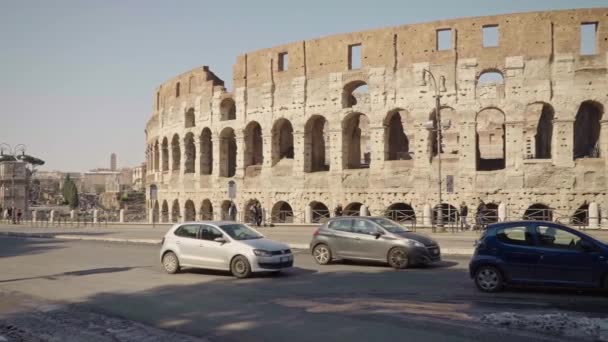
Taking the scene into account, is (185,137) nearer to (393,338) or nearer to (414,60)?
(414,60)

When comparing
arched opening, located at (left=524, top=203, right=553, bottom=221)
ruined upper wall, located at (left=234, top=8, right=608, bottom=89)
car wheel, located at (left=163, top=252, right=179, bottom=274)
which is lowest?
car wheel, located at (left=163, top=252, right=179, bottom=274)

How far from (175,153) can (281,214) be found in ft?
53.0

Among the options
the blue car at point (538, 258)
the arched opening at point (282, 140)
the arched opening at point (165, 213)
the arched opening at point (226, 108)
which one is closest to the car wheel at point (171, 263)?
the blue car at point (538, 258)

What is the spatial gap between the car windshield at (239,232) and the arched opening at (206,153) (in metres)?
32.2

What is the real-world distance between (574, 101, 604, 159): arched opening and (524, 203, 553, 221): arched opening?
17.6 feet

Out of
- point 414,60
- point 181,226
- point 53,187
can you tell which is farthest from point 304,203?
point 53,187

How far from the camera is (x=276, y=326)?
8539mm

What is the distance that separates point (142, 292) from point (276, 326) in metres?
4.50

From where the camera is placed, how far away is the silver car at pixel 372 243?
14.8 meters

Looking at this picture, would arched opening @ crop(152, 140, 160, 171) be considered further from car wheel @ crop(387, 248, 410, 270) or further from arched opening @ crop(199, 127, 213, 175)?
car wheel @ crop(387, 248, 410, 270)

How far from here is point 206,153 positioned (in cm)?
4706

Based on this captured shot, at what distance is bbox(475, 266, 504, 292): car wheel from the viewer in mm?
11008

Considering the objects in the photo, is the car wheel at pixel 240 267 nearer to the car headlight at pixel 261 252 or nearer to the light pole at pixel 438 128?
the car headlight at pixel 261 252

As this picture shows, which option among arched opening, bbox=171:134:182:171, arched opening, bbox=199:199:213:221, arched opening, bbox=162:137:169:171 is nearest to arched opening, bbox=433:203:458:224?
arched opening, bbox=199:199:213:221
